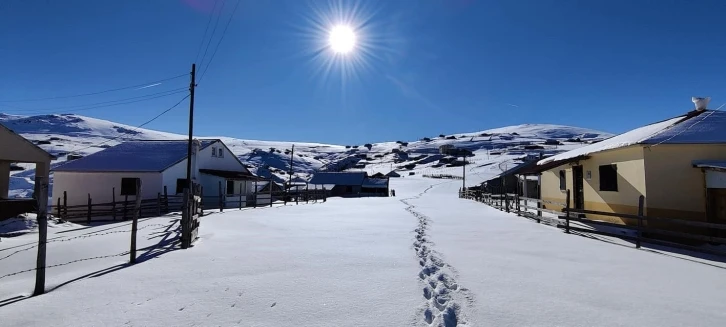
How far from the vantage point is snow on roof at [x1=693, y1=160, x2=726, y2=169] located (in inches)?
426

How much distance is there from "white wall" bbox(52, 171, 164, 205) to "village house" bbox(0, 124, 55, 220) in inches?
295

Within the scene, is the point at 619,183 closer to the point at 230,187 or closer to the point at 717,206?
the point at 717,206

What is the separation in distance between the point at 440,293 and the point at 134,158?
2850 centimetres

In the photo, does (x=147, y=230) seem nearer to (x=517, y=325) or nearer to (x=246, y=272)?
(x=246, y=272)

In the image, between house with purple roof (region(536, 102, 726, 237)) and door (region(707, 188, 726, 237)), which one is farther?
house with purple roof (region(536, 102, 726, 237))

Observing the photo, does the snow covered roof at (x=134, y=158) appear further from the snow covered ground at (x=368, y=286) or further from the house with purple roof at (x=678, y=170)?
the house with purple roof at (x=678, y=170)

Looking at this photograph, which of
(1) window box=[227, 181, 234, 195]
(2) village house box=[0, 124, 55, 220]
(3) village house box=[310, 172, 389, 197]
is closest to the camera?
(2) village house box=[0, 124, 55, 220]

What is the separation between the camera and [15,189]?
142 ft

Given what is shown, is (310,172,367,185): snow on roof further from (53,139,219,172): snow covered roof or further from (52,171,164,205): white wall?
(52,171,164,205): white wall

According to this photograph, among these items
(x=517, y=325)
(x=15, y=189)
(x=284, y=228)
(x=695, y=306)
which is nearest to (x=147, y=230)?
(x=284, y=228)

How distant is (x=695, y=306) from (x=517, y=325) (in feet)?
9.22

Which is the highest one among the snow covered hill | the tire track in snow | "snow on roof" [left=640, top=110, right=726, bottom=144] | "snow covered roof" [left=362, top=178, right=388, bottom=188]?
the snow covered hill

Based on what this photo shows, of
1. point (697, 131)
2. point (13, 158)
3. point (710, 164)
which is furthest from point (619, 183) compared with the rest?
point (13, 158)

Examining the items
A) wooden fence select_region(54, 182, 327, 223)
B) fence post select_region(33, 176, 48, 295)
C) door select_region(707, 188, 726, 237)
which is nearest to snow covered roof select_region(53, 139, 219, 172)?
wooden fence select_region(54, 182, 327, 223)
